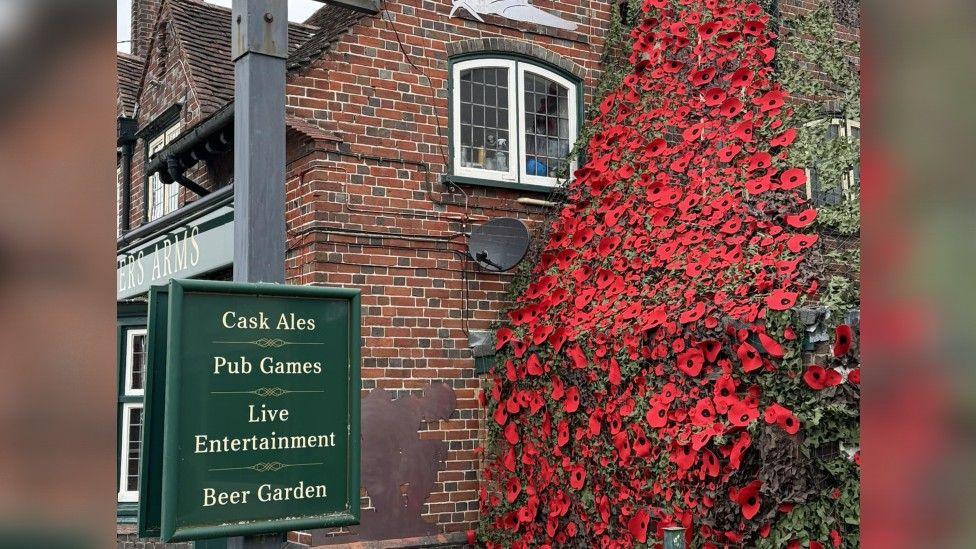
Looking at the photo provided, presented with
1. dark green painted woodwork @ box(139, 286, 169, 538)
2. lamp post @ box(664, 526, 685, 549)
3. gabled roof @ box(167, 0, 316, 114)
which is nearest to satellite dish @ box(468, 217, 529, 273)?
gabled roof @ box(167, 0, 316, 114)

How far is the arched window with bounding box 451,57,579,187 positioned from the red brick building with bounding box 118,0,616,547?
0.05 feet

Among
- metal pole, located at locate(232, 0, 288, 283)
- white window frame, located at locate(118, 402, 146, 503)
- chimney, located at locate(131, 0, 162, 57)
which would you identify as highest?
chimney, located at locate(131, 0, 162, 57)

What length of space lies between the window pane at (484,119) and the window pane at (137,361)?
5.46 metres

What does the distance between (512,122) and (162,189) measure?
621 centimetres

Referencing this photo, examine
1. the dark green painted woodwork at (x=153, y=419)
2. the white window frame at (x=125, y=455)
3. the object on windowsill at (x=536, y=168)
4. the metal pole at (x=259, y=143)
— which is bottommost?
the white window frame at (x=125, y=455)

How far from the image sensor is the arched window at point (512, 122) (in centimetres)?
1055

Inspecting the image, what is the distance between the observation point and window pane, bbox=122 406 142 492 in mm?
12781

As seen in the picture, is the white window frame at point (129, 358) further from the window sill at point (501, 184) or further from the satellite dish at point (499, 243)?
the satellite dish at point (499, 243)

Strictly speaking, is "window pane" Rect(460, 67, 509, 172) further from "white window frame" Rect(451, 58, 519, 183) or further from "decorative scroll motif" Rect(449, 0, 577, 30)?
"decorative scroll motif" Rect(449, 0, 577, 30)

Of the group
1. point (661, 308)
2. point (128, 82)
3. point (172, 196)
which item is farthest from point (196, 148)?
point (128, 82)

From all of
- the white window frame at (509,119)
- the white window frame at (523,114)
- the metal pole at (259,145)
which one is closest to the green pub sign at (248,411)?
the metal pole at (259,145)

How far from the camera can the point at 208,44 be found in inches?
542
